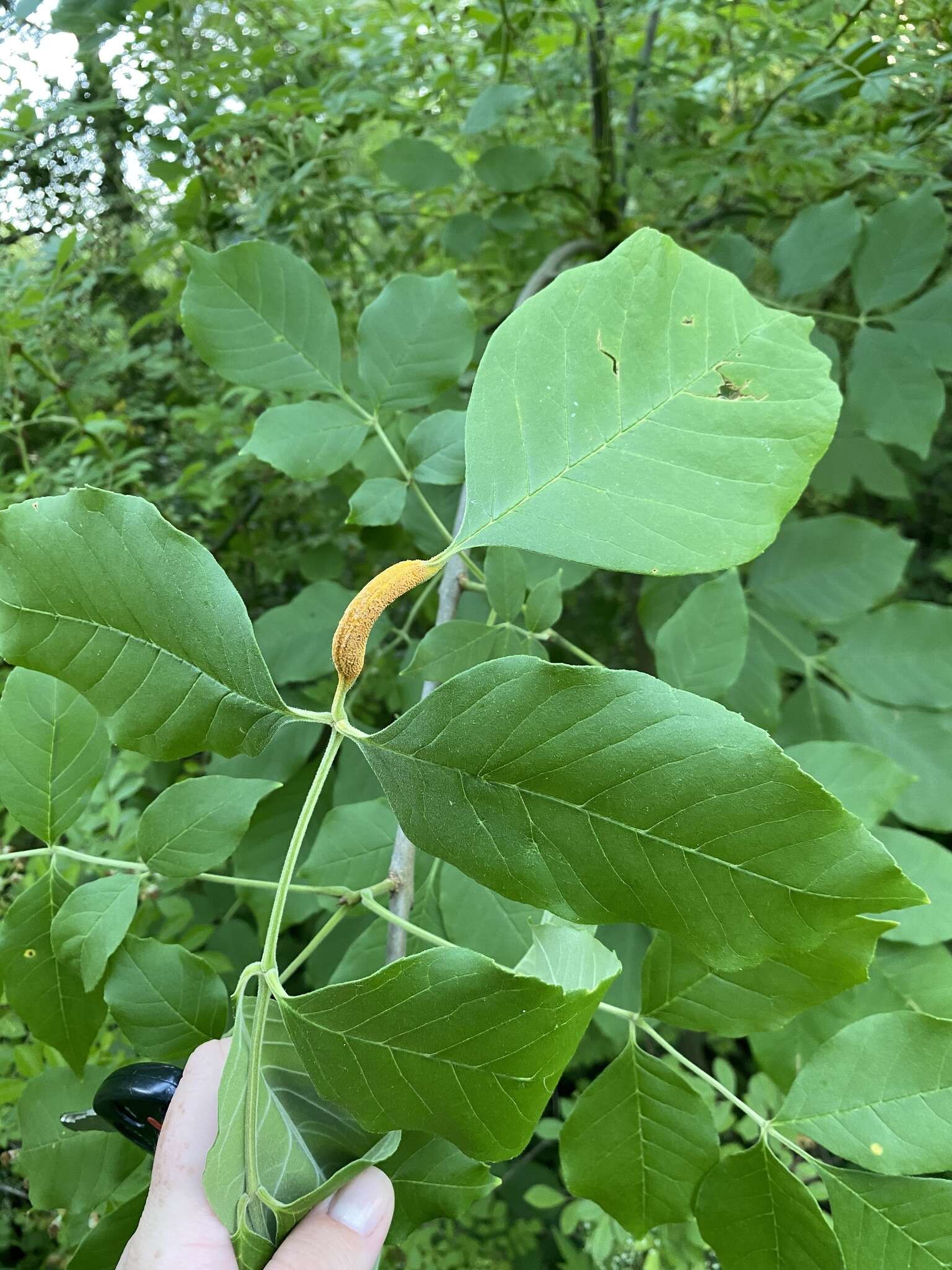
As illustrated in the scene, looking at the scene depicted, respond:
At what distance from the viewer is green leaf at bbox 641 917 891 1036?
51 centimetres

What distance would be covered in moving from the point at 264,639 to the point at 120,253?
0.79 meters

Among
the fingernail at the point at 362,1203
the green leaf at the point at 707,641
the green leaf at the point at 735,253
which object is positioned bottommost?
the fingernail at the point at 362,1203

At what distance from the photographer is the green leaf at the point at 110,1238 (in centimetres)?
60

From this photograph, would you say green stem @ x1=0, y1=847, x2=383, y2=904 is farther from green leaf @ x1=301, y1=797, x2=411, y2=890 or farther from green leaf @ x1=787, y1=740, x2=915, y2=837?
green leaf @ x1=787, y1=740, x2=915, y2=837

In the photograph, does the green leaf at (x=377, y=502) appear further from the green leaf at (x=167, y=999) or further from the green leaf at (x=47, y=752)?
the green leaf at (x=167, y=999)

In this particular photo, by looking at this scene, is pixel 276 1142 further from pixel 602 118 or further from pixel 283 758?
pixel 602 118

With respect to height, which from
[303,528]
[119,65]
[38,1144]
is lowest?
[38,1144]

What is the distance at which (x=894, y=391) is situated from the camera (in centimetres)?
100

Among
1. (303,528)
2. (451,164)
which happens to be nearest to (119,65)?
(451,164)

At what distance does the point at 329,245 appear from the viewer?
127 centimetres

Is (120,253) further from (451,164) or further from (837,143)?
(837,143)

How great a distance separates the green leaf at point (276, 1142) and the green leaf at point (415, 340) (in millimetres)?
543

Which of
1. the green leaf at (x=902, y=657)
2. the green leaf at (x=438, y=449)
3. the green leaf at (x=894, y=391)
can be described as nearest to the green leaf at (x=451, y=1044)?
the green leaf at (x=438, y=449)

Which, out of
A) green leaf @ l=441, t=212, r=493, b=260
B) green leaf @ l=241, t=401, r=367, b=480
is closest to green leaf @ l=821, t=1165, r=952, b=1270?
green leaf @ l=241, t=401, r=367, b=480
